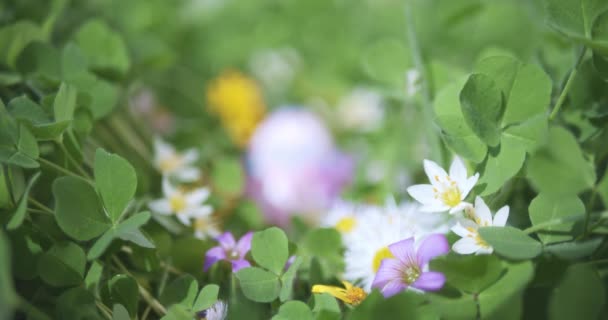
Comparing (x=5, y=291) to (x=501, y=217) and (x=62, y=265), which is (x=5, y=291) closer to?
(x=62, y=265)

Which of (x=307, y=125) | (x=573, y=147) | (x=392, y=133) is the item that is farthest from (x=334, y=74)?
(x=573, y=147)

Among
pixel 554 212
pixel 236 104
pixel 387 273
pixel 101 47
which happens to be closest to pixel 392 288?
pixel 387 273

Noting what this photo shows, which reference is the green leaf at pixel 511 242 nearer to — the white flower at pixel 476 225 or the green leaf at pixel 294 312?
the white flower at pixel 476 225

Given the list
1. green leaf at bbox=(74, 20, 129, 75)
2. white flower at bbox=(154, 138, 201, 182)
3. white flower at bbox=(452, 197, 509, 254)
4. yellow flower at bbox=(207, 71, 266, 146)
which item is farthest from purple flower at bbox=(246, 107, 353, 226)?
white flower at bbox=(452, 197, 509, 254)

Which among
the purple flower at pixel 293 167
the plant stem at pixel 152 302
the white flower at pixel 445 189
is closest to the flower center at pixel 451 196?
the white flower at pixel 445 189

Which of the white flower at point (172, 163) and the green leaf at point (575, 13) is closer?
the green leaf at point (575, 13)

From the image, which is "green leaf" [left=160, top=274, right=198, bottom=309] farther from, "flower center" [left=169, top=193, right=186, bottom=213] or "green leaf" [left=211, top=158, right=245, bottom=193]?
"green leaf" [left=211, top=158, right=245, bottom=193]
